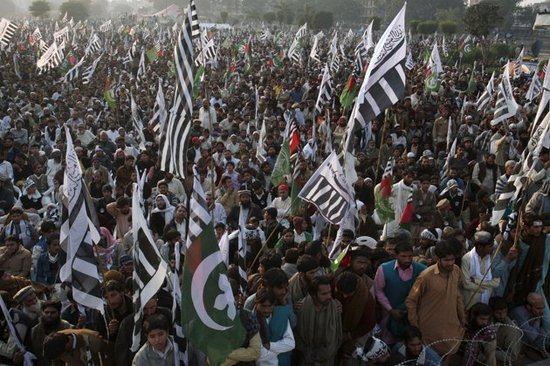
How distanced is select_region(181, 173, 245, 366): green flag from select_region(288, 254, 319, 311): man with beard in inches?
37.7

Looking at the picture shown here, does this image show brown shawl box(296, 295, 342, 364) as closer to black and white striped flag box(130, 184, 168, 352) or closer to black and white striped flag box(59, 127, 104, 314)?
black and white striped flag box(130, 184, 168, 352)

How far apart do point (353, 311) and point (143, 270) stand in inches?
69.9

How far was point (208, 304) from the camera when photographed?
4.09 meters

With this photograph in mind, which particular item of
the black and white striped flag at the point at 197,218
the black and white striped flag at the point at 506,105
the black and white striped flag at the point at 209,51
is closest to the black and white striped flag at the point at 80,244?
the black and white striped flag at the point at 197,218

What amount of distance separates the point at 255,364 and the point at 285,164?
16.9ft

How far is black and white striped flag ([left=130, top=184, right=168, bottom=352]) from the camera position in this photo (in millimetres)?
4594

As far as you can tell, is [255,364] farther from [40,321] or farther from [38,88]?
[38,88]

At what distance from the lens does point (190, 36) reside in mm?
6422

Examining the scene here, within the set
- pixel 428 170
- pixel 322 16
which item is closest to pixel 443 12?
pixel 322 16

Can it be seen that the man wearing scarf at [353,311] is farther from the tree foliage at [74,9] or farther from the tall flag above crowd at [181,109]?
the tree foliage at [74,9]

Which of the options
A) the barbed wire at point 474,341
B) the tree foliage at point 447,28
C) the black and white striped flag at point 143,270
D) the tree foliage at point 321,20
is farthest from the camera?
the tree foliage at point 321,20

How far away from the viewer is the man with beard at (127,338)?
4652 mm

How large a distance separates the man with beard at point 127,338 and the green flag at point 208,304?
2.55 feet

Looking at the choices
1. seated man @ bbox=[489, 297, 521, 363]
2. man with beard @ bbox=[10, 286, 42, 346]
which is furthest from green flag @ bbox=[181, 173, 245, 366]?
seated man @ bbox=[489, 297, 521, 363]
